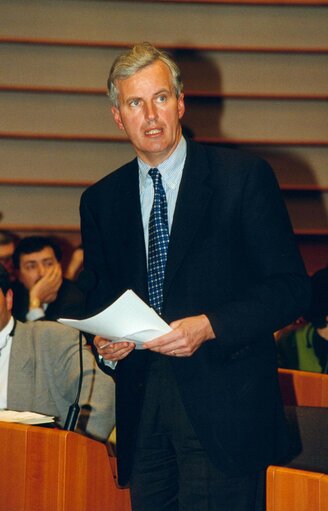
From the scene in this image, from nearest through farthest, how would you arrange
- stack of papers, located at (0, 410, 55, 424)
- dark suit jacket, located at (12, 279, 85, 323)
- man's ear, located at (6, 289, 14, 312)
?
stack of papers, located at (0, 410, 55, 424)
man's ear, located at (6, 289, 14, 312)
dark suit jacket, located at (12, 279, 85, 323)

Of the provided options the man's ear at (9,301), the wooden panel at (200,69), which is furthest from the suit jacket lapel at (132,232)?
the wooden panel at (200,69)

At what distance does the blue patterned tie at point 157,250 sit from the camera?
1.87m

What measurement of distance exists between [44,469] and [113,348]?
0.57 m

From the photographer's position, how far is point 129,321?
5.65 feet

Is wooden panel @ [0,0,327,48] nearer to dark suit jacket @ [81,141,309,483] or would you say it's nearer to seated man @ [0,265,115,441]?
seated man @ [0,265,115,441]

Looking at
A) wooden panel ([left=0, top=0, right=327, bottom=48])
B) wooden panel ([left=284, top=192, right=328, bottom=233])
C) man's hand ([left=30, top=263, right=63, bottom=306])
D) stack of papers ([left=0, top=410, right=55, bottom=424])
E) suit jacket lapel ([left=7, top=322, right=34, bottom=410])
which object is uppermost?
wooden panel ([left=0, top=0, right=327, bottom=48])

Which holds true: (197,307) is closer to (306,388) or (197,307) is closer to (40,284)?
(306,388)

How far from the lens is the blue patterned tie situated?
187 cm

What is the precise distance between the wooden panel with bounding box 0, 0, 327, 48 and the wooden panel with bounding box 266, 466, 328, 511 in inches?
161

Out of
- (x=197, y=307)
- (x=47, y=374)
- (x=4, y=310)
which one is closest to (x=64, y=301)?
(x=4, y=310)

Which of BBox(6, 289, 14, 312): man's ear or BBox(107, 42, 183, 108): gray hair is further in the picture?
BBox(6, 289, 14, 312): man's ear

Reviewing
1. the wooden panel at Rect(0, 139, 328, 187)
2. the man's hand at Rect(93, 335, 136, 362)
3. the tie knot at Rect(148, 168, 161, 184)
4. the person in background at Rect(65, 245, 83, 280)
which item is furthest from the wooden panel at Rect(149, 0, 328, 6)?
the man's hand at Rect(93, 335, 136, 362)

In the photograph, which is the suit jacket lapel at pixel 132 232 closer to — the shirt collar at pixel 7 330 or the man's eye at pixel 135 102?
the man's eye at pixel 135 102

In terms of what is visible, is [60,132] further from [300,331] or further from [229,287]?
[229,287]
